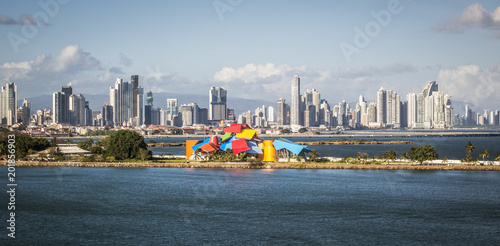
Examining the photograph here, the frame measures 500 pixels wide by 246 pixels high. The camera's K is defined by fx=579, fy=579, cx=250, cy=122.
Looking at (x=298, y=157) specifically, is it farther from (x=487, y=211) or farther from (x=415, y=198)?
(x=487, y=211)

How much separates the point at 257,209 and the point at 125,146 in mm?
27594

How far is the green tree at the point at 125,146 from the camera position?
5303 centimetres

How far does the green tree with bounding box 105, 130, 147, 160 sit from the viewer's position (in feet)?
174

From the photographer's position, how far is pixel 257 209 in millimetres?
28156

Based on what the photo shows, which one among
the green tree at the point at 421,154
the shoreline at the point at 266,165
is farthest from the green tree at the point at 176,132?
the green tree at the point at 421,154

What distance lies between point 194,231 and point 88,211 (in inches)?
273

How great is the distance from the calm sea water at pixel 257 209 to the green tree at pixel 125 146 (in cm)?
1016

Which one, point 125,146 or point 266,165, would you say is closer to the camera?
point 266,165

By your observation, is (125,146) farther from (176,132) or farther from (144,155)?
(176,132)

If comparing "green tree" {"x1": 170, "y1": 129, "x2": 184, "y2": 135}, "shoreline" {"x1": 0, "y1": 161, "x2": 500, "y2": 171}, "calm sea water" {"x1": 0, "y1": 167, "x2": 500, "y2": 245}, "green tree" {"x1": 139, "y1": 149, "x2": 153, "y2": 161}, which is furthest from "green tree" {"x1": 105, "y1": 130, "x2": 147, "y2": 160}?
"green tree" {"x1": 170, "y1": 129, "x2": 184, "y2": 135}

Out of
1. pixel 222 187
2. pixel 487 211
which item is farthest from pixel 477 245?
pixel 222 187

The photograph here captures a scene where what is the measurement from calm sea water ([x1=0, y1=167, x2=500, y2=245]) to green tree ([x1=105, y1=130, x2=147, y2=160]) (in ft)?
33.3

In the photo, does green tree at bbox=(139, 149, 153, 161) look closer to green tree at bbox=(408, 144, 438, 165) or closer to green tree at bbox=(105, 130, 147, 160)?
green tree at bbox=(105, 130, 147, 160)

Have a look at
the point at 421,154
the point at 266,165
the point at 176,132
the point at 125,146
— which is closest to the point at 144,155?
the point at 125,146
